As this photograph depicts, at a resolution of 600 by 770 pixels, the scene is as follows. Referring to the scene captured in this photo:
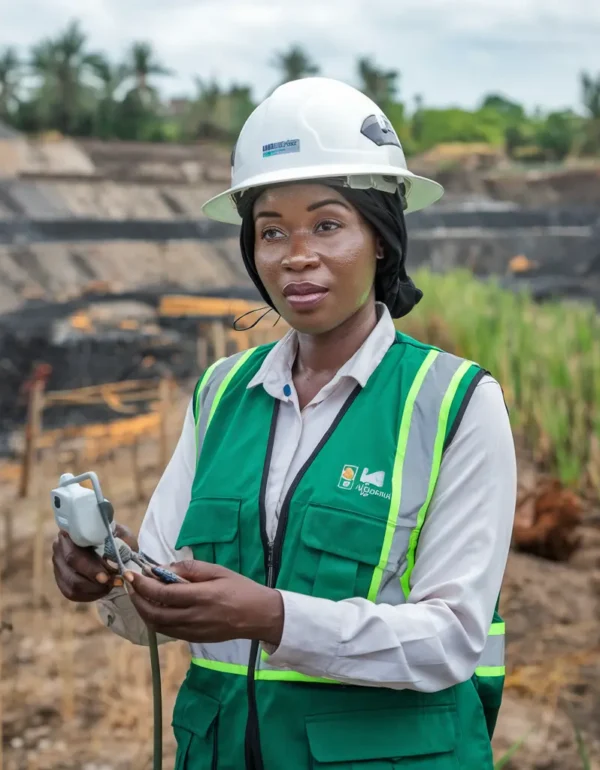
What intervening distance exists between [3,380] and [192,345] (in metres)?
1.27

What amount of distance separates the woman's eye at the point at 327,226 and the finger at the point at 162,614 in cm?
46

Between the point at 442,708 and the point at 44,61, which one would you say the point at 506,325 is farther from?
the point at 44,61

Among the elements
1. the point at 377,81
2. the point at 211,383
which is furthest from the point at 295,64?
the point at 211,383

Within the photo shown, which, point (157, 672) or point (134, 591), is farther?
point (157, 672)

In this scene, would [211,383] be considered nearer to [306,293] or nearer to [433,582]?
[306,293]

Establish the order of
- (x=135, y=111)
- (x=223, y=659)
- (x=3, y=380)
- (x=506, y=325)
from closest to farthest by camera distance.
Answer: (x=223, y=659)
(x=506, y=325)
(x=3, y=380)
(x=135, y=111)

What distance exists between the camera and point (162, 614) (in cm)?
103

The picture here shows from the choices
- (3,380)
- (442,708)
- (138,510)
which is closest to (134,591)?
(442,708)

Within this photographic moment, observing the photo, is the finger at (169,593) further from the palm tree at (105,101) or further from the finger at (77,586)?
the palm tree at (105,101)

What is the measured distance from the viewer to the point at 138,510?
17.0ft

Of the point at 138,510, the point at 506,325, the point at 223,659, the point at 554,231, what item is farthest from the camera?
the point at 554,231

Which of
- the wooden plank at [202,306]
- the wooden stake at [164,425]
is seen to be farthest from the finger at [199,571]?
the wooden plank at [202,306]

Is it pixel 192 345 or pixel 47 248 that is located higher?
pixel 47 248

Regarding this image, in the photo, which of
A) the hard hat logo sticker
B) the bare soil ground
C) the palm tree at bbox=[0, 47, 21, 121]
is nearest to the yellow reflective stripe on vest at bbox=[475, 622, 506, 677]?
the hard hat logo sticker
